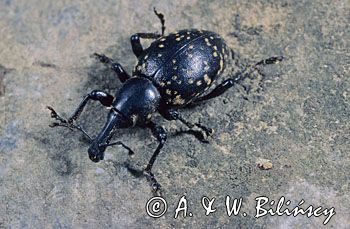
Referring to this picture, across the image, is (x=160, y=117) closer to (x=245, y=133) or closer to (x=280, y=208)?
(x=245, y=133)

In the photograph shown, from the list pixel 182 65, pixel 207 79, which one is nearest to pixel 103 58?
pixel 182 65

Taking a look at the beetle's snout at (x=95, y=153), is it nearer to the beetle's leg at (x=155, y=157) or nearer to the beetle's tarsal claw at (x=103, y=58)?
the beetle's leg at (x=155, y=157)


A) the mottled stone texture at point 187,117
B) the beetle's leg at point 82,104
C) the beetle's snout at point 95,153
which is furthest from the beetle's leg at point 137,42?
the beetle's snout at point 95,153

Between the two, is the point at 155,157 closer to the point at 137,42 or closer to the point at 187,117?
the point at 187,117

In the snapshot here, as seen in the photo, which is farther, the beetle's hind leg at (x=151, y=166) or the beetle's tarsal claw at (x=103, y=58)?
the beetle's tarsal claw at (x=103, y=58)

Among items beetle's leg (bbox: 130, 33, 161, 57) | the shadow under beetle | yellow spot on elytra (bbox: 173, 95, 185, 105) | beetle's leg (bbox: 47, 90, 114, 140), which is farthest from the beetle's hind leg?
beetle's leg (bbox: 130, 33, 161, 57)

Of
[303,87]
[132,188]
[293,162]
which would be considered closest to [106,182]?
[132,188]
